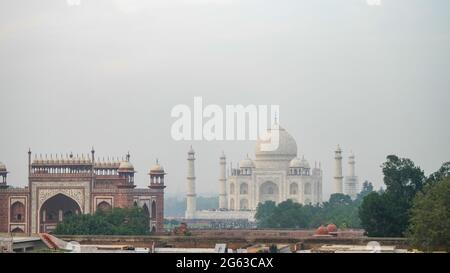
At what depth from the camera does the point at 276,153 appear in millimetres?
33562

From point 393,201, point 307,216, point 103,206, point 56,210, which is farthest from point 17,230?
point 393,201

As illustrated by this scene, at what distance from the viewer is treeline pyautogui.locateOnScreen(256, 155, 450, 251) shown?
600 inches

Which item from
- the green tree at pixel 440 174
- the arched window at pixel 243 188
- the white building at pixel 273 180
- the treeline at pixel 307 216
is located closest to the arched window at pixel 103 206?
the treeline at pixel 307 216

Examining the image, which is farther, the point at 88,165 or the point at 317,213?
the point at 317,213

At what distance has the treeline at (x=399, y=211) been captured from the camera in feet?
50.0

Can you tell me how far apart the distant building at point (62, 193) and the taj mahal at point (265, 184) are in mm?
7844

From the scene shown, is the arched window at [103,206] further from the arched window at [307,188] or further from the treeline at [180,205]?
the arched window at [307,188]

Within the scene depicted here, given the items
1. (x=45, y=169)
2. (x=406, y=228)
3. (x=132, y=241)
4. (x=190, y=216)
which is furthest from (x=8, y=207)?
(x=190, y=216)

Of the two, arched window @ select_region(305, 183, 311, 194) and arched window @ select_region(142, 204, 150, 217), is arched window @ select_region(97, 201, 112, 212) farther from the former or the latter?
arched window @ select_region(305, 183, 311, 194)

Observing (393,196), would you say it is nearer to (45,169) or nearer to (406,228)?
(406,228)

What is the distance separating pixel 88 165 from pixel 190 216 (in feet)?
35.0

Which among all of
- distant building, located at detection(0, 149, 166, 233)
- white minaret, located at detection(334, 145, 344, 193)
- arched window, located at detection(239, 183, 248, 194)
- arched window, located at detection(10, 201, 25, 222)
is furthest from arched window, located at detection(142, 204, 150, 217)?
arched window, located at detection(239, 183, 248, 194)
